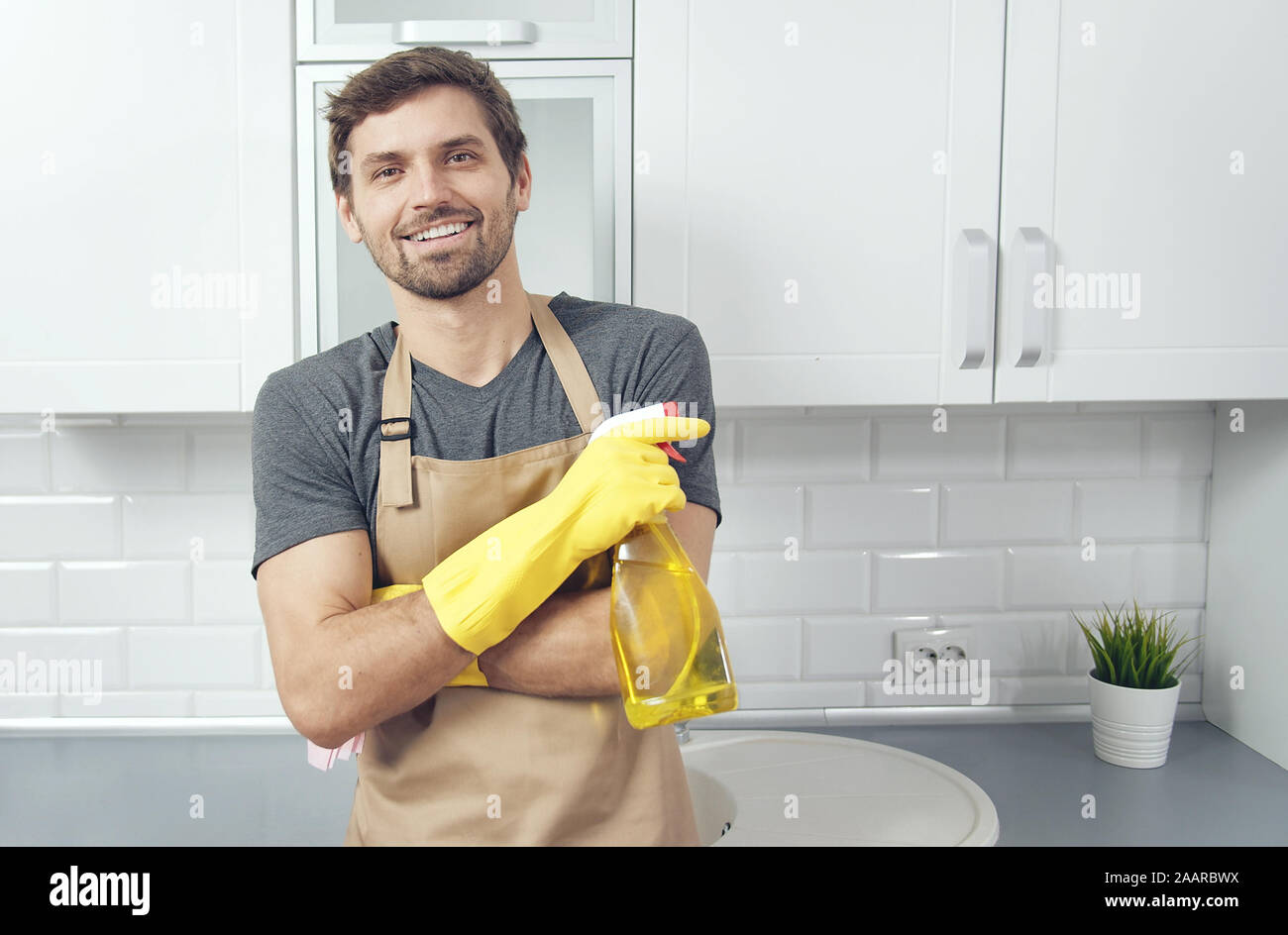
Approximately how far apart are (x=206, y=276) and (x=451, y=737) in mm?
682

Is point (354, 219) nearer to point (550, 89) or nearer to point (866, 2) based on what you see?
point (550, 89)

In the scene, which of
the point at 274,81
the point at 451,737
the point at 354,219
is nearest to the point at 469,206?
the point at 354,219

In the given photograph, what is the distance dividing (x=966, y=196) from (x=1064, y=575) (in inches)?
28.9

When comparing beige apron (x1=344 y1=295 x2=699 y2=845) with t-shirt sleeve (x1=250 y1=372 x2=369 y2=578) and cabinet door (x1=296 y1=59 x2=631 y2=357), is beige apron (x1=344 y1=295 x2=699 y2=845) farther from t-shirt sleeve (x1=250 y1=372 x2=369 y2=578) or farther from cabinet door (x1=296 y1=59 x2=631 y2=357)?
cabinet door (x1=296 y1=59 x2=631 y2=357)

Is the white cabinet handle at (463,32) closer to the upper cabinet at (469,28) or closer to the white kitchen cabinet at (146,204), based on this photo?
the upper cabinet at (469,28)

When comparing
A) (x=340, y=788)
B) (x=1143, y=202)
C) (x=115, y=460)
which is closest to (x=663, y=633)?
(x=340, y=788)

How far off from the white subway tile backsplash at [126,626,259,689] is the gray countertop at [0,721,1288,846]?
Answer: 10 cm

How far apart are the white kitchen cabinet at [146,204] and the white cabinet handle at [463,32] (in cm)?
16

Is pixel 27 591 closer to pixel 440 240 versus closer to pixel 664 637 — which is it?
pixel 440 240

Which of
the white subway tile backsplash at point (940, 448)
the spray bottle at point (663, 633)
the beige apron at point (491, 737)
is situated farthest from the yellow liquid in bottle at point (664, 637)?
the white subway tile backsplash at point (940, 448)

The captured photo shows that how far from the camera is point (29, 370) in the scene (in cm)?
128

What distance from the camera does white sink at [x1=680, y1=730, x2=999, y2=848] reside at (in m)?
1.27

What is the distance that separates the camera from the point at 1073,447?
1.67 metres

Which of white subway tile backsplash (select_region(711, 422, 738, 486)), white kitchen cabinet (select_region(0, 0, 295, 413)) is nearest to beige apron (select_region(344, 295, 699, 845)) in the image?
white kitchen cabinet (select_region(0, 0, 295, 413))
